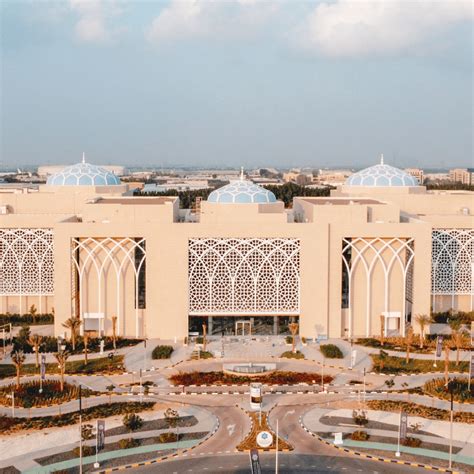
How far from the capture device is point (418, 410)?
95.8 ft

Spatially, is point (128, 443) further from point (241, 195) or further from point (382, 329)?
point (241, 195)

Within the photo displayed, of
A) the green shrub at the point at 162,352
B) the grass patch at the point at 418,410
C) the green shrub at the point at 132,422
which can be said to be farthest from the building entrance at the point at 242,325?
the green shrub at the point at 132,422

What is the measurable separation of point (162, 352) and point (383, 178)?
88.2 feet

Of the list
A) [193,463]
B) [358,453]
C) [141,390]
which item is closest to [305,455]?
[358,453]

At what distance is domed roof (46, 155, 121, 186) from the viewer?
5459cm

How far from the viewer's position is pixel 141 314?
42.1 metres

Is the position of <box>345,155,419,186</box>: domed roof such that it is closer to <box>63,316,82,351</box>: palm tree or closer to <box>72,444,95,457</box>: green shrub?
<box>63,316,82,351</box>: palm tree

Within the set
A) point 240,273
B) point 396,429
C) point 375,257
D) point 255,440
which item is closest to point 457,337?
point 375,257

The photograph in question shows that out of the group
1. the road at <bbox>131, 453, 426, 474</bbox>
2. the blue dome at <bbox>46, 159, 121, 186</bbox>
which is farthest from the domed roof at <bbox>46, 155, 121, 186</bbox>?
the road at <bbox>131, 453, 426, 474</bbox>

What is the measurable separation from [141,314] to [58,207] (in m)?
14.7

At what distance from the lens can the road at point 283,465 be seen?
23.3 metres

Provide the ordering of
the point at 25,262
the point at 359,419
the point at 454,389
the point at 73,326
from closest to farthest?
the point at 359,419 < the point at 454,389 < the point at 73,326 < the point at 25,262

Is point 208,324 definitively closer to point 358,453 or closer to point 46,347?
point 46,347

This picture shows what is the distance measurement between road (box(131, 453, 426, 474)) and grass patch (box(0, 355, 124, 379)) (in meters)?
11.6
